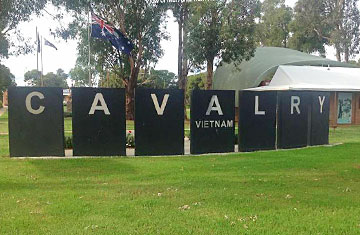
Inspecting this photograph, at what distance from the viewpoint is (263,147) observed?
465 inches

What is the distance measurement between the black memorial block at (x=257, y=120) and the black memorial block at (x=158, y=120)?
201 cm

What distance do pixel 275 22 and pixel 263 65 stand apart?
2024cm

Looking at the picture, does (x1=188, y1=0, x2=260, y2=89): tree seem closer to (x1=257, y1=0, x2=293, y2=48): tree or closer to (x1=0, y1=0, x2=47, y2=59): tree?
(x1=0, y1=0, x2=47, y2=59): tree

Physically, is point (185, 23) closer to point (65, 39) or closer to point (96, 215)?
point (65, 39)

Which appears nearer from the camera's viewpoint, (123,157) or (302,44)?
(123,157)

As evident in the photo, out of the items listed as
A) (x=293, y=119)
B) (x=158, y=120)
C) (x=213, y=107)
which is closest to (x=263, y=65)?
(x=293, y=119)

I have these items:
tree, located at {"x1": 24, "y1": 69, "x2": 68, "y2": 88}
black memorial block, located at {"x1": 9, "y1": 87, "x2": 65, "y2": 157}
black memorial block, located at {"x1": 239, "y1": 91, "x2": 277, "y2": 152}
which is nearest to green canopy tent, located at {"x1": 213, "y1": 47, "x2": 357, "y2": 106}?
black memorial block, located at {"x1": 239, "y1": 91, "x2": 277, "y2": 152}

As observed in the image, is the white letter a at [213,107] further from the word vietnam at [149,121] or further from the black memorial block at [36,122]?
the black memorial block at [36,122]

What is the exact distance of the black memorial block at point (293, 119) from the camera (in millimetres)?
12016

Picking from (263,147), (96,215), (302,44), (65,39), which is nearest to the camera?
(96,215)

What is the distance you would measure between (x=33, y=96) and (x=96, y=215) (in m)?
5.59

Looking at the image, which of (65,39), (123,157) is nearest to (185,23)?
(65,39)

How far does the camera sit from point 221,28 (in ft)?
82.3

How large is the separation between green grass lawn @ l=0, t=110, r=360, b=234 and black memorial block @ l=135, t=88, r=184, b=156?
0.76 meters
